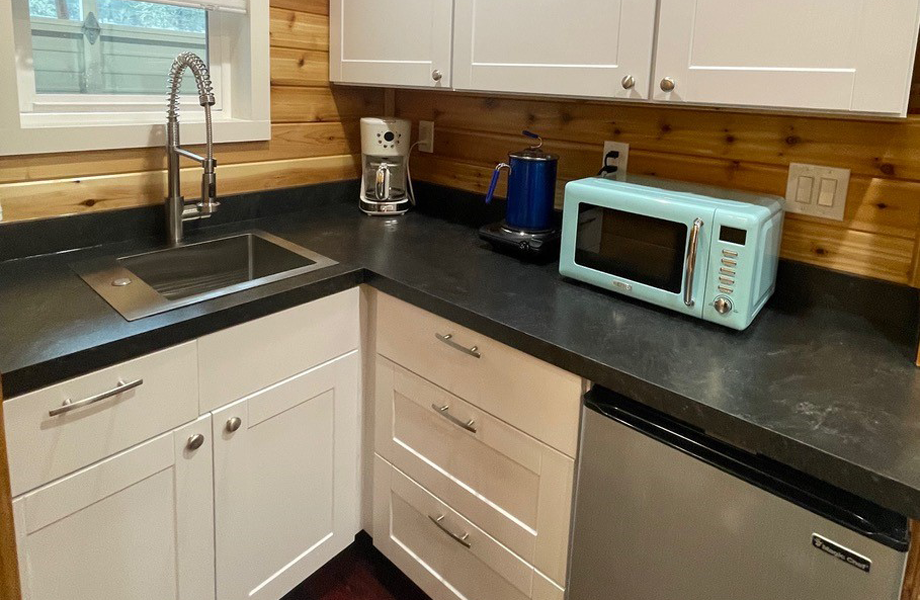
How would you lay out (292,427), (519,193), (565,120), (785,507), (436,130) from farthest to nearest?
1. (436,130)
2. (565,120)
3. (519,193)
4. (292,427)
5. (785,507)

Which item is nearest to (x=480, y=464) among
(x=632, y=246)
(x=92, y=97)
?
(x=632, y=246)

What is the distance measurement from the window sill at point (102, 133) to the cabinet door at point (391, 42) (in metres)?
0.38

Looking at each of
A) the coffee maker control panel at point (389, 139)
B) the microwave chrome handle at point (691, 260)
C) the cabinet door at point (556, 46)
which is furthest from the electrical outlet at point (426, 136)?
the microwave chrome handle at point (691, 260)

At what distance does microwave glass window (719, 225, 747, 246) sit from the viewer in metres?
1.26

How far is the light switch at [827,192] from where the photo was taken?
143cm

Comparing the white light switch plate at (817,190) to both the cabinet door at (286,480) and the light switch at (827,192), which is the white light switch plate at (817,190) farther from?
the cabinet door at (286,480)

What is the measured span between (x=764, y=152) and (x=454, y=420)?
0.94 metres

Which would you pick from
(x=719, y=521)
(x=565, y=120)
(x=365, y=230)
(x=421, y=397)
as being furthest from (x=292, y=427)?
(x=565, y=120)

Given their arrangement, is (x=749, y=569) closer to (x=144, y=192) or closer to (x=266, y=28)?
(x=144, y=192)

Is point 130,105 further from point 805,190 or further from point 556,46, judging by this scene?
point 805,190

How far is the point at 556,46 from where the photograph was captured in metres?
1.50

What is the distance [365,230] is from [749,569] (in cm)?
138

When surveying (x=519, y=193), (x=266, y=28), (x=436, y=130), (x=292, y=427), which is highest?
(x=266, y=28)

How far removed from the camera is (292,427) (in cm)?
157
